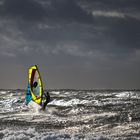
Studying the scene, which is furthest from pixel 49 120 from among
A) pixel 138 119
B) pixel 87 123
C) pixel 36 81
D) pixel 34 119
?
pixel 36 81

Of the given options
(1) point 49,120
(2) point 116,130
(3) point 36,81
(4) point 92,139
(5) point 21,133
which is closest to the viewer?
(4) point 92,139

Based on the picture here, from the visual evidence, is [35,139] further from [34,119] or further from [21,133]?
[34,119]

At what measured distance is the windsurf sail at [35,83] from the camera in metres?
30.0

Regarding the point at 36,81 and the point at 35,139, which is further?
the point at 36,81

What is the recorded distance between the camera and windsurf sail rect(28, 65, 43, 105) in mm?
30016

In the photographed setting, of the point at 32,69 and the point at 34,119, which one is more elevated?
the point at 32,69

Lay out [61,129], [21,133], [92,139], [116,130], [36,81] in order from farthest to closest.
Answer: [36,81], [61,129], [116,130], [21,133], [92,139]

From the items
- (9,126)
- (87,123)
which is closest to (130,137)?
(87,123)

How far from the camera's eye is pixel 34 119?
2030cm

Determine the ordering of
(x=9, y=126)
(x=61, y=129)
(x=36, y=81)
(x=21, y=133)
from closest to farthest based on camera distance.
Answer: (x=21, y=133), (x=61, y=129), (x=9, y=126), (x=36, y=81)

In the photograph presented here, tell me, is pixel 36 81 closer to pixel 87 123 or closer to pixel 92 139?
pixel 87 123

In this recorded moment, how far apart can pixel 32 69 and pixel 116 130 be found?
16.1 m

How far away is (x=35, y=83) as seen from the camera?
30547mm

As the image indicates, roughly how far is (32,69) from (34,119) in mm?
10585
